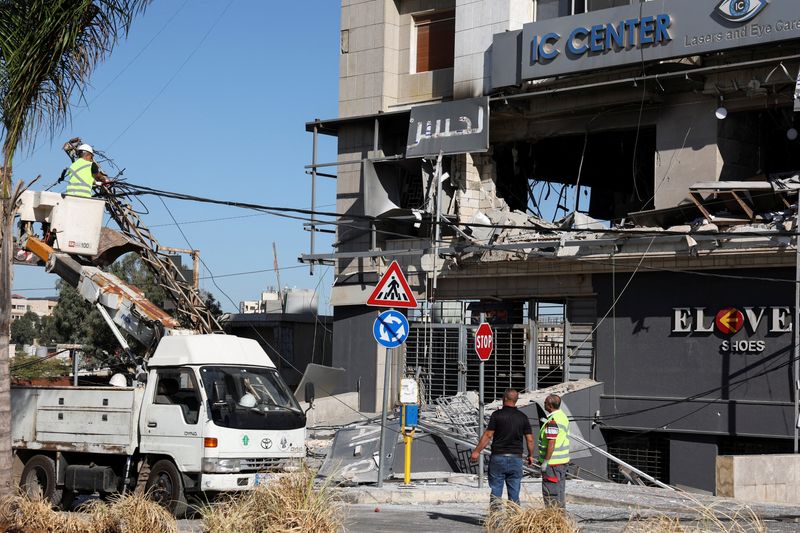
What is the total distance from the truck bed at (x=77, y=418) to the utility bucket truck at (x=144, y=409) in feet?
0.05

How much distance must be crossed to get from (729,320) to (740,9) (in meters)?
6.29

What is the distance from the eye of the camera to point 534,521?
35.5ft

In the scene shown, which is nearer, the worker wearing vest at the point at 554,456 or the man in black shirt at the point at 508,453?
the worker wearing vest at the point at 554,456

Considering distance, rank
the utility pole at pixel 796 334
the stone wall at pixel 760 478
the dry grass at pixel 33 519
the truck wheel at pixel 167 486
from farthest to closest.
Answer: the utility pole at pixel 796 334 < the stone wall at pixel 760 478 < the truck wheel at pixel 167 486 < the dry grass at pixel 33 519

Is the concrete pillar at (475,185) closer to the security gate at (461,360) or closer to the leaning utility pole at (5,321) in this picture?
the security gate at (461,360)

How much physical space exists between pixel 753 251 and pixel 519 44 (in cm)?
741

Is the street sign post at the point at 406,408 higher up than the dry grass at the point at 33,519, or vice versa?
the street sign post at the point at 406,408

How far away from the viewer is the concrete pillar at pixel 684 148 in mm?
23828

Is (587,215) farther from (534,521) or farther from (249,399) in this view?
(534,521)

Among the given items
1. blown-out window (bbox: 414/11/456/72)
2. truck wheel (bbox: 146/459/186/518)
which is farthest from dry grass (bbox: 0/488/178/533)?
blown-out window (bbox: 414/11/456/72)

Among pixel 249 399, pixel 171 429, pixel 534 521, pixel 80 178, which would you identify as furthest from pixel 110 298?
pixel 534 521

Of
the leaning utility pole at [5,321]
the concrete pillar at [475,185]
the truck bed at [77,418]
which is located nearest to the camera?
the leaning utility pole at [5,321]

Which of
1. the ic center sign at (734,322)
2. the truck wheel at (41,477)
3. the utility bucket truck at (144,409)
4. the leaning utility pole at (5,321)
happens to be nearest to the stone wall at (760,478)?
the ic center sign at (734,322)

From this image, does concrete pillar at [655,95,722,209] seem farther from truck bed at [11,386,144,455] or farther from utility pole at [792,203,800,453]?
truck bed at [11,386,144,455]
